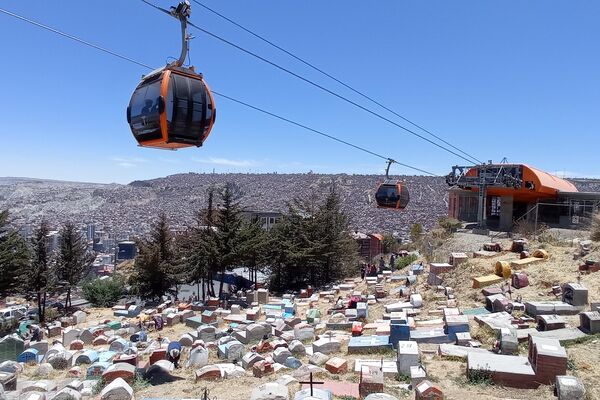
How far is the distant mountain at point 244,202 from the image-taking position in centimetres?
10388

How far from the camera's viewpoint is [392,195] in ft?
57.8

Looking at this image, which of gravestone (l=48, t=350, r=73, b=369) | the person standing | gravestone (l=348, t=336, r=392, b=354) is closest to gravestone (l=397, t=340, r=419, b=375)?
gravestone (l=348, t=336, r=392, b=354)

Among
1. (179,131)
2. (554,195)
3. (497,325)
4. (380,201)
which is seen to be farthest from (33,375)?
(554,195)

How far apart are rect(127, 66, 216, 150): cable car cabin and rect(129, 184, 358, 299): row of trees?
1540cm

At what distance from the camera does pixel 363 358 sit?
843 cm

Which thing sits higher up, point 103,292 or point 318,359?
point 318,359

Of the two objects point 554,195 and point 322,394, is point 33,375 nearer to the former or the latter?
point 322,394

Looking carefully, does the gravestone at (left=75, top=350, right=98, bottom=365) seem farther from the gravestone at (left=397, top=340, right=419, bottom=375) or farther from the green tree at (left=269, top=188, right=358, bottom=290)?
the green tree at (left=269, top=188, right=358, bottom=290)

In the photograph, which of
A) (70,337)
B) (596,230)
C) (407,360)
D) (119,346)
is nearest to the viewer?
(407,360)

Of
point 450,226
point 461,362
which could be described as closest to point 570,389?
point 461,362

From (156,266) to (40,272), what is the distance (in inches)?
218

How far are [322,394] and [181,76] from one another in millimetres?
5225

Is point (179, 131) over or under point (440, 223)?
over

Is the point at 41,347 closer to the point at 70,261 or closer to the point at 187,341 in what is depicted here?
the point at 187,341
